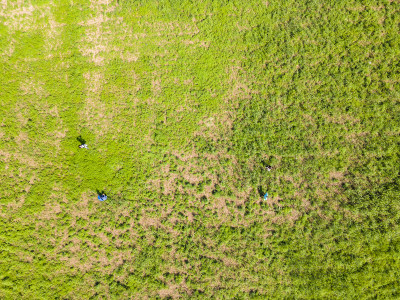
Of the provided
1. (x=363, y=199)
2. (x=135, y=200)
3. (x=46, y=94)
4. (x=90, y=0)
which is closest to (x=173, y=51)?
(x=90, y=0)

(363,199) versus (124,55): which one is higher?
(124,55)

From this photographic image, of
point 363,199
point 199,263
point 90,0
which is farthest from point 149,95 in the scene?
point 363,199

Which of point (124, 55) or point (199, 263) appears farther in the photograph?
point (124, 55)

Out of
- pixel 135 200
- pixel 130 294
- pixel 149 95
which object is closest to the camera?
pixel 130 294

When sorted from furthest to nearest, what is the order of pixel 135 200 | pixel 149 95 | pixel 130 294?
pixel 149 95
pixel 135 200
pixel 130 294

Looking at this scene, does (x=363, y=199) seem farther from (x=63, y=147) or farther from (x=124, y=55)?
(x=63, y=147)

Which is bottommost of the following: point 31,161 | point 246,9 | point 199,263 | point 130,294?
point 130,294

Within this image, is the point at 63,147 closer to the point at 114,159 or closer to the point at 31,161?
the point at 31,161
